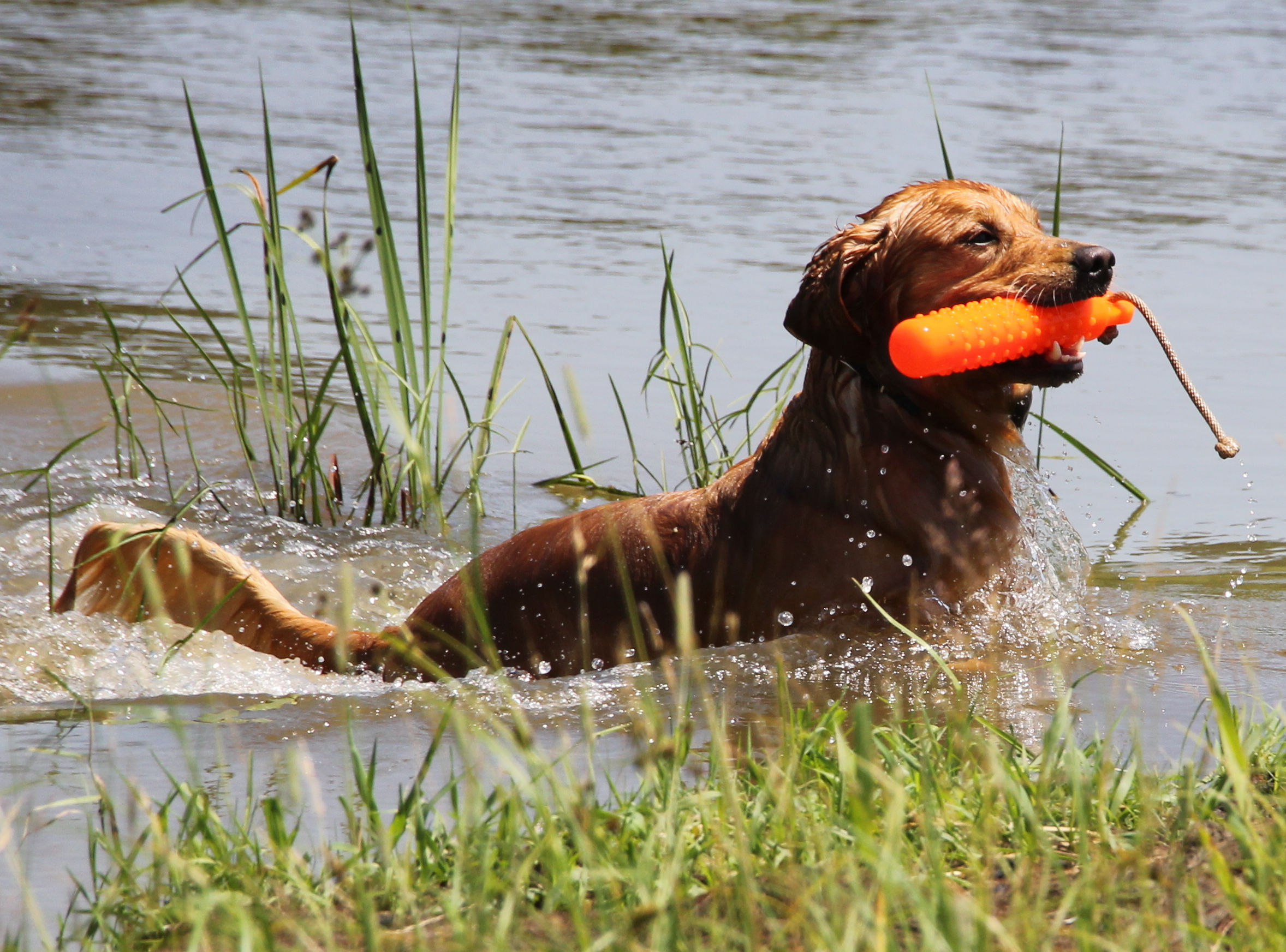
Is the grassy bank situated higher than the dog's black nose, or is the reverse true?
the dog's black nose

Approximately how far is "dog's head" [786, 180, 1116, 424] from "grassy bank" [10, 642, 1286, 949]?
1.49 metres

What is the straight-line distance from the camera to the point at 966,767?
2799mm

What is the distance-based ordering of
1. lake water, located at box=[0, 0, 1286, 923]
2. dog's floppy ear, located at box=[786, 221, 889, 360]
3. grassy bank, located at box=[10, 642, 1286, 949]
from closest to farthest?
grassy bank, located at box=[10, 642, 1286, 949]
lake water, located at box=[0, 0, 1286, 923]
dog's floppy ear, located at box=[786, 221, 889, 360]

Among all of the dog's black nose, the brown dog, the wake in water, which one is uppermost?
the dog's black nose

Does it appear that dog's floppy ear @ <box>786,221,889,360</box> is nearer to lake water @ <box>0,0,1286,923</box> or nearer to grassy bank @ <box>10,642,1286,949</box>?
lake water @ <box>0,0,1286,923</box>

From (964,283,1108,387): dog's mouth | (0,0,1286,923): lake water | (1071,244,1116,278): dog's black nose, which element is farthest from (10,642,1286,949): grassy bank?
(1071,244,1116,278): dog's black nose

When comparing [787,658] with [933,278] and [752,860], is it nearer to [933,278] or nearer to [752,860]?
[933,278]

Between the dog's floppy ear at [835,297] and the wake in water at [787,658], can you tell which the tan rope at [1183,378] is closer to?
the wake in water at [787,658]

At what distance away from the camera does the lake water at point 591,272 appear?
407cm

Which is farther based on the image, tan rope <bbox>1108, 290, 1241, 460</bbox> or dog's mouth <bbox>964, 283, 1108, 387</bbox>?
dog's mouth <bbox>964, 283, 1108, 387</bbox>

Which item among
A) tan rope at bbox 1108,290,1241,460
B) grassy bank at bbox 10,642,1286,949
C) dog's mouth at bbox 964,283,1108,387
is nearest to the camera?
grassy bank at bbox 10,642,1286,949

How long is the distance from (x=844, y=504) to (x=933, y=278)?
0.69 meters

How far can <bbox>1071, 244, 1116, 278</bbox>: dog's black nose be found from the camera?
13.7ft

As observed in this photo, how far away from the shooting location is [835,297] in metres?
4.27
